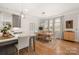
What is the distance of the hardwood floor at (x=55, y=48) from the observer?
186cm

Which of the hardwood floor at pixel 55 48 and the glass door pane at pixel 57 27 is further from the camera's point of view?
the glass door pane at pixel 57 27

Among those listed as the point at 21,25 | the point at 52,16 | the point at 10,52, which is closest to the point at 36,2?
the point at 52,16

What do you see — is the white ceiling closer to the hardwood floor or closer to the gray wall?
the gray wall

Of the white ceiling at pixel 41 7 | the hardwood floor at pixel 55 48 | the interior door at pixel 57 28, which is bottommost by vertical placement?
the hardwood floor at pixel 55 48

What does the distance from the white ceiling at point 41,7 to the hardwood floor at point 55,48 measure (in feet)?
2.45

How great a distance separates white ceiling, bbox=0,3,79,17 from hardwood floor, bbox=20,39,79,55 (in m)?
0.75

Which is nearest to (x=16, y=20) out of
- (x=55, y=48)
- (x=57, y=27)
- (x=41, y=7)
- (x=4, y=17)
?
(x=4, y=17)

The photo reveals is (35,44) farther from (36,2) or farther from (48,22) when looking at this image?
(36,2)

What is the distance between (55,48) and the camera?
1963 mm

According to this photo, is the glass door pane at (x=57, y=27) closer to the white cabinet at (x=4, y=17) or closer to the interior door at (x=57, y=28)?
the interior door at (x=57, y=28)

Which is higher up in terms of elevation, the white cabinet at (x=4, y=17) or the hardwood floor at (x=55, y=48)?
the white cabinet at (x=4, y=17)

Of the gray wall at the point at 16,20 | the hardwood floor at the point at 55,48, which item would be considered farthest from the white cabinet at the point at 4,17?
the hardwood floor at the point at 55,48

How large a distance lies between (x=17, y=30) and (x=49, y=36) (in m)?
0.83

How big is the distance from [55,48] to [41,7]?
3.57 ft
